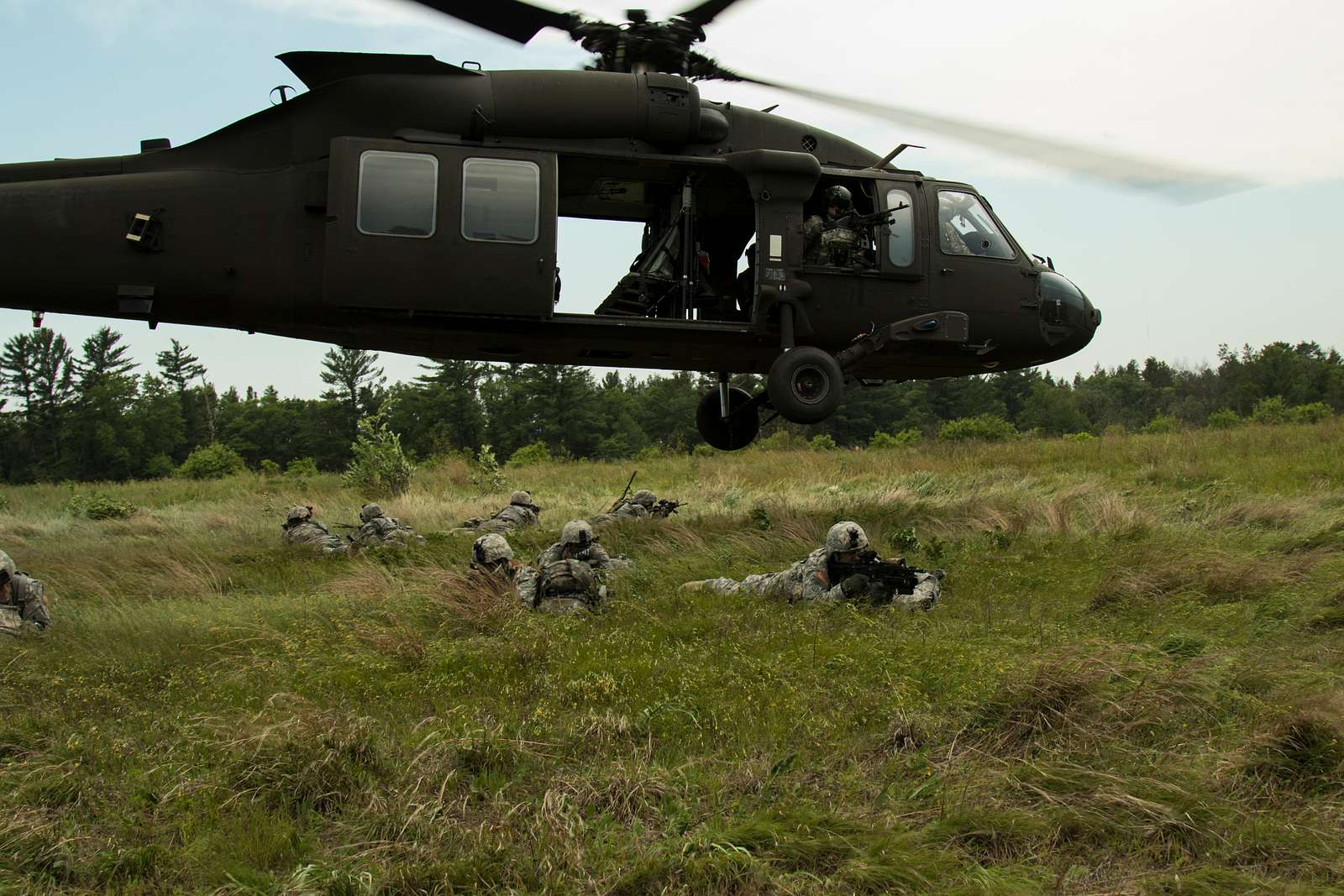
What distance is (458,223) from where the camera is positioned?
967 centimetres

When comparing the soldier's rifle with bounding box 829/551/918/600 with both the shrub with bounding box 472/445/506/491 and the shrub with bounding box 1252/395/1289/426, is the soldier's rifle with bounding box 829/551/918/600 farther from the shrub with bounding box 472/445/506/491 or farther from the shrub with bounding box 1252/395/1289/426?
the shrub with bounding box 1252/395/1289/426

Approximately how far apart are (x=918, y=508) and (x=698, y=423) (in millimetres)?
2810

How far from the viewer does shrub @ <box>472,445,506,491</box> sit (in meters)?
20.8

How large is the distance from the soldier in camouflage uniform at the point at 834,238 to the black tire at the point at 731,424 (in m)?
2.12

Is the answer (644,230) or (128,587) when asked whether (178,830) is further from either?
(644,230)

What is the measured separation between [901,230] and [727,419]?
9.38 ft

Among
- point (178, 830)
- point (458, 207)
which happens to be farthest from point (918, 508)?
point (178, 830)

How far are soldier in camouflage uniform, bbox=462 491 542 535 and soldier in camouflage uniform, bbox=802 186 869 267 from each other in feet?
17.9

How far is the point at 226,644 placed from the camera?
7645 mm

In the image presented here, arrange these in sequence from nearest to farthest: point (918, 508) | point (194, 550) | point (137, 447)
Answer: point (194, 550) → point (918, 508) → point (137, 447)

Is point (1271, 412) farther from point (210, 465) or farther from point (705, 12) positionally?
point (210, 465)

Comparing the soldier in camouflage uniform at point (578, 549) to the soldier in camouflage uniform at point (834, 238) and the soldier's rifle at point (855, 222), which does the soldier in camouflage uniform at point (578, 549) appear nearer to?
the soldier in camouflage uniform at point (834, 238)

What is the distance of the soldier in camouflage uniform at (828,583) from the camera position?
29.6 feet

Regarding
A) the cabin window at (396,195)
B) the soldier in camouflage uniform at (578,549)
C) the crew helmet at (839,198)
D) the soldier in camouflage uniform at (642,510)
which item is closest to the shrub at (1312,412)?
the soldier in camouflage uniform at (642,510)
